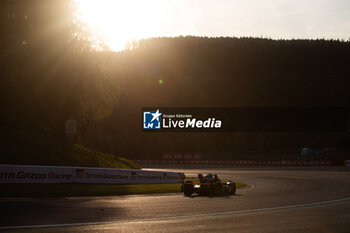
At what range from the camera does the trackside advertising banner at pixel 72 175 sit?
2445 centimetres

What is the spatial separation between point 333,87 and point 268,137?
2560 inches

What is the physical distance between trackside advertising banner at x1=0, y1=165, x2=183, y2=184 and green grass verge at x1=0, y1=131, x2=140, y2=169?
5.26m

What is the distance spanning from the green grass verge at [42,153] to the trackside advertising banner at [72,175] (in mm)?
5265

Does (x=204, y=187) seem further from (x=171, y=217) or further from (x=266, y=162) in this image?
(x=266, y=162)

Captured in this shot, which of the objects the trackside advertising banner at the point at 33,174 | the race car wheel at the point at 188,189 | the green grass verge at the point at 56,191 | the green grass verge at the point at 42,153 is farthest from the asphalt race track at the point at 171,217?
the green grass verge at the point at 42,153

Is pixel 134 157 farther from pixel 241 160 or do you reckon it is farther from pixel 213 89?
pixel 213 89

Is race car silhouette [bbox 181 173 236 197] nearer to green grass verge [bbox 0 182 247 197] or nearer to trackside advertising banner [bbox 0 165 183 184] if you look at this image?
green grass verge [bbox 0 182 247 197]

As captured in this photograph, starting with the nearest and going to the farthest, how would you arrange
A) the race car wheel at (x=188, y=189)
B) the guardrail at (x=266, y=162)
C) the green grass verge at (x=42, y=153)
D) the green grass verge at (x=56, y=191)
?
the green grass verge at (x=56, y=191), the race car wheel at (x=188, y=189), the green grass verge at (x=42, y=153), the guardrail at (x=266, y=162)

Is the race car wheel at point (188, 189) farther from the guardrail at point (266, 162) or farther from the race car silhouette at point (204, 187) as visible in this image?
the guardrail at point (266, 162)

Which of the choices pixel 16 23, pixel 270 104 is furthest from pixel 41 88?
pixel 270 104

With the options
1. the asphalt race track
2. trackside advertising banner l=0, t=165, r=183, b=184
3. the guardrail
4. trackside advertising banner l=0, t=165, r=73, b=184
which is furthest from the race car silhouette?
the guardrail

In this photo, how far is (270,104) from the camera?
178500mm

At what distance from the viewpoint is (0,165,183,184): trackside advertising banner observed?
24.5 metres

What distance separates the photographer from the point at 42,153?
34.3 meters
